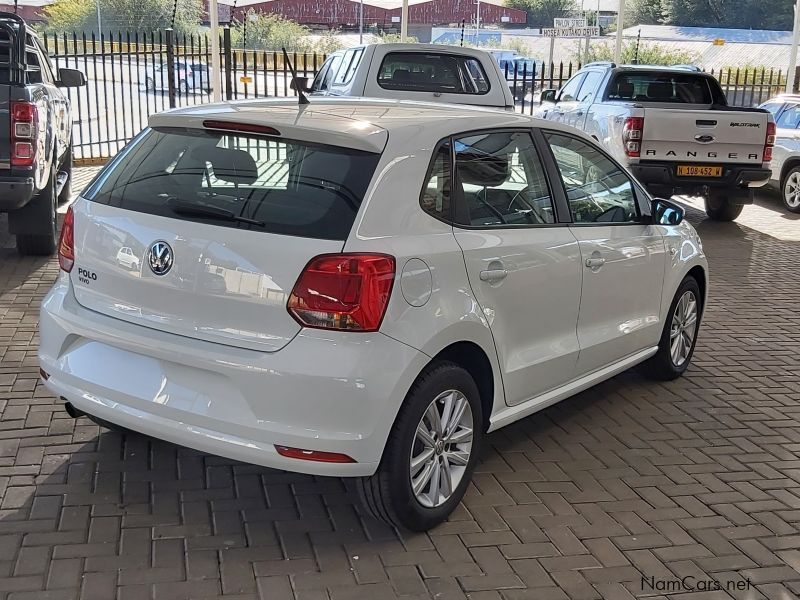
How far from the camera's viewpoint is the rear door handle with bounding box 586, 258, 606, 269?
4437 millimetres

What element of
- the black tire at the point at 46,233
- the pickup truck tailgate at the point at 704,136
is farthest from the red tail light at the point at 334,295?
the pickup truck tailgate at the point at 704,136

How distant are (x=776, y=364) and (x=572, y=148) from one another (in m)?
2.61

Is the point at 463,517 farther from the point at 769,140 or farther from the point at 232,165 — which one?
the point at 769,140

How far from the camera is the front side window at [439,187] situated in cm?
Result: 358

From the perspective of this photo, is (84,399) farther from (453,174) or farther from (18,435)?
(453,174)

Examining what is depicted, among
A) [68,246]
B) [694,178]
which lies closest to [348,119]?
[68,246]

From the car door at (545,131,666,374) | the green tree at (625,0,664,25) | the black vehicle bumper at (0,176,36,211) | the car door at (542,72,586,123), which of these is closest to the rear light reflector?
the car door at (545,131,666,374)

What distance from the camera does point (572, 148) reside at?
4.68 metres

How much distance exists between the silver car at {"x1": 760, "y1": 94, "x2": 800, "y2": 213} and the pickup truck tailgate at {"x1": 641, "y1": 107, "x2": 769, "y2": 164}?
87.9 inches

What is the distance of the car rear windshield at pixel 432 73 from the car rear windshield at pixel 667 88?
212 centimetres

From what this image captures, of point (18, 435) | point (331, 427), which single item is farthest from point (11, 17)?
point (331, 427)

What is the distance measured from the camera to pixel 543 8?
6831cm

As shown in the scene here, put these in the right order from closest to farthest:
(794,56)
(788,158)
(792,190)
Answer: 1. (788,158)
2. (792,190)
3. (794,56)

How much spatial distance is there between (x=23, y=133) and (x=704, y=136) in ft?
25.3
